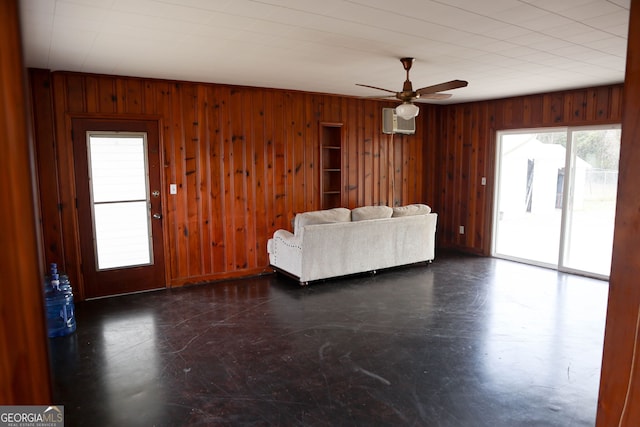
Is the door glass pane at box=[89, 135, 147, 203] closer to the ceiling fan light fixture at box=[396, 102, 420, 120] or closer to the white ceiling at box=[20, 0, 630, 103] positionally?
the white ceiling at box=[20, 0, 630, 103]

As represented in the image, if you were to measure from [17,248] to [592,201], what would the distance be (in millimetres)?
6364

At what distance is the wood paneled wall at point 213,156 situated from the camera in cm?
443

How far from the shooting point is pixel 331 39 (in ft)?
10.9

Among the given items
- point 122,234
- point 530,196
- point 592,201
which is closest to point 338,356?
point 122,234

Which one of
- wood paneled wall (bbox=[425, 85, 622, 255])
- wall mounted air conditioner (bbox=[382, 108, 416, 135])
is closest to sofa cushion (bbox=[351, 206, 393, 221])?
wall mounted air conditioner (bbox=[382, 108, 416, 135])

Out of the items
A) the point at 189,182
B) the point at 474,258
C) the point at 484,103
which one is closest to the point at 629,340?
the point at 189,182

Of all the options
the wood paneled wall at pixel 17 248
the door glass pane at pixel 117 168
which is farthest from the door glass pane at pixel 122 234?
the wood paneled wall at pixel 17 248

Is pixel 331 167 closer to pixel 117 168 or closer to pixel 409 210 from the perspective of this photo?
pixel 409 210

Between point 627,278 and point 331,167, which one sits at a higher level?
point 331,167

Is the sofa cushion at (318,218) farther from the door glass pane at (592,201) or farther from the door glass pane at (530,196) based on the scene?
the door glass pane at (592,201)

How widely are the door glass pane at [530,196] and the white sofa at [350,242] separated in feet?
4.82

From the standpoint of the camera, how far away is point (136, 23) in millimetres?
2928

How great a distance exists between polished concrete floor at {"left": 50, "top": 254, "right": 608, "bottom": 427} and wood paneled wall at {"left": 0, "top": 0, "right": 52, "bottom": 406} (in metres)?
1.92

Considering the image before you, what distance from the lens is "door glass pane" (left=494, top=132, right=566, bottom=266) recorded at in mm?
6023
